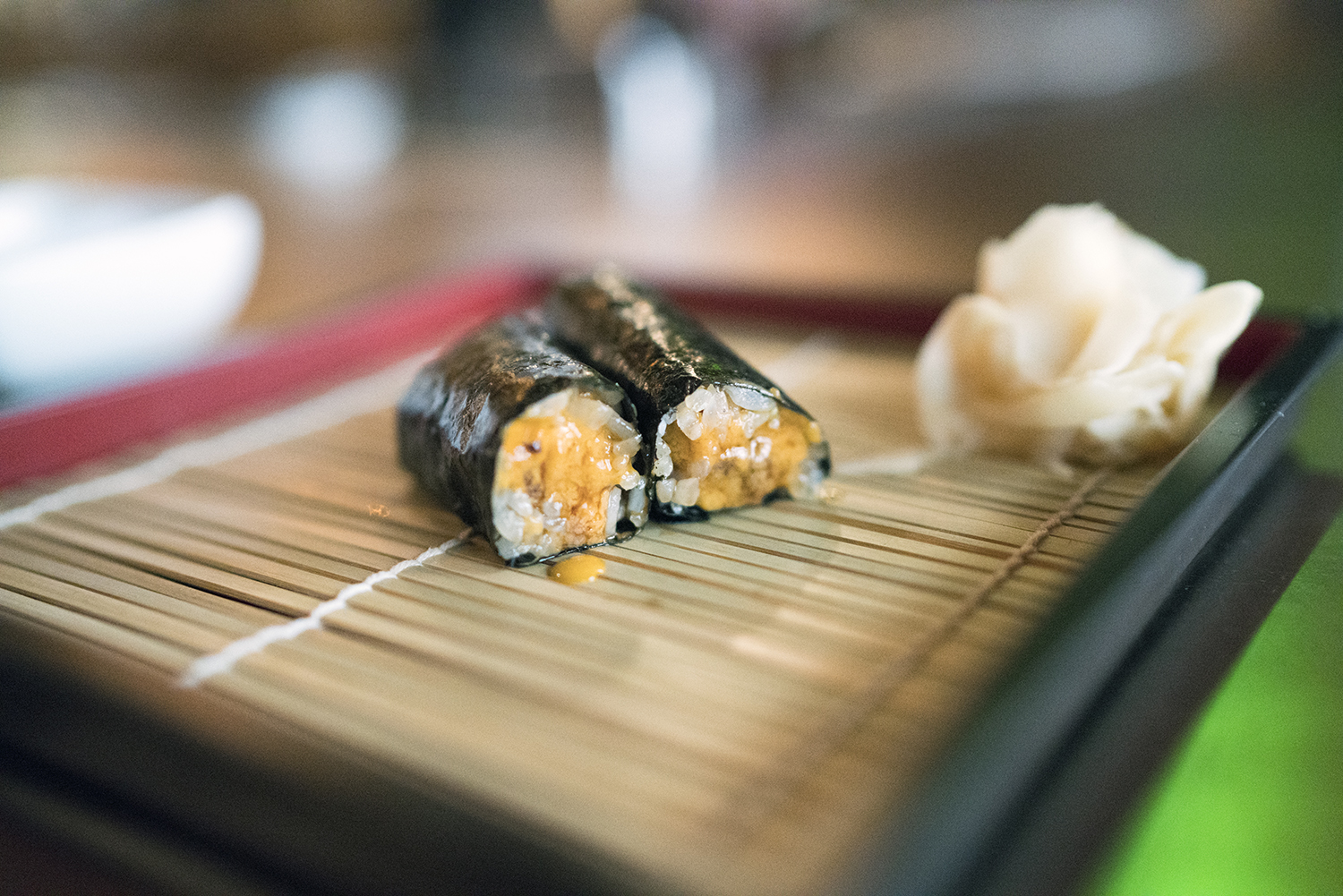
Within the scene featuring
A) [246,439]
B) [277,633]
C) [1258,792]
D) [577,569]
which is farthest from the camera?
[246,439]

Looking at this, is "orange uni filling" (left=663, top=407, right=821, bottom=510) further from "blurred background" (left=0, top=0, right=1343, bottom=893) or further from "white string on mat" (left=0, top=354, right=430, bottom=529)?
"white string on mat" (left=0, top=354, right=430, bottom=529)

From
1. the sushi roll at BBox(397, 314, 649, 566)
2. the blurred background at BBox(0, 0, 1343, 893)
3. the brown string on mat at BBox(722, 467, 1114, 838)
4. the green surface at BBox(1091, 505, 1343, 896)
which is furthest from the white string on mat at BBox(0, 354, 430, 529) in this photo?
the green surface at BBox(1091, 505, 1343, 896)

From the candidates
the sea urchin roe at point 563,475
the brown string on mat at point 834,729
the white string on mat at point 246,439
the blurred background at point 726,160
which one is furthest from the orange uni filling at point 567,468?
the white string on mat at point 246,439

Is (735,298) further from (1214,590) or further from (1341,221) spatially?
(1341,221)

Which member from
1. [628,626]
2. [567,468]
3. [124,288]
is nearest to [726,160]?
[124,288]

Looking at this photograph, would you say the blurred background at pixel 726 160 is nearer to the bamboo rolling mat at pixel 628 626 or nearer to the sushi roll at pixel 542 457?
the bamboo rolling mat at pixel 628 626

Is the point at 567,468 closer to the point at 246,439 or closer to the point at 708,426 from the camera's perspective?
the point at 708,426

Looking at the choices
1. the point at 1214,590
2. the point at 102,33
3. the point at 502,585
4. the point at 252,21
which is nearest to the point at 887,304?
the point at 1214,590
